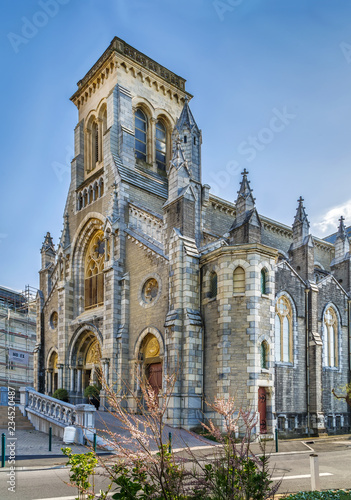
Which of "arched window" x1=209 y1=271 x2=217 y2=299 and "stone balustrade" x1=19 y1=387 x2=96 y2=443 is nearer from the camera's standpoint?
"stone balustrade" x1=19 y1=387 x2=96 y2=443

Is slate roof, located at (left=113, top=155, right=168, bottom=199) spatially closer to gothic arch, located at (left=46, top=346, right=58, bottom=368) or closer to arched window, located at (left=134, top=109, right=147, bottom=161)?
arched window, located at (left=134, top=109, right=147, bottom=161)

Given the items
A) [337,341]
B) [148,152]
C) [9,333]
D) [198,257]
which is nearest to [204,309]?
[198,257]

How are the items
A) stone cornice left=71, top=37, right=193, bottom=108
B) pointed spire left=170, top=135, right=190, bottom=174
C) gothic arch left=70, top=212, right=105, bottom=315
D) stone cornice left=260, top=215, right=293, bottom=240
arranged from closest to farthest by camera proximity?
1. pointed spire left=170, top=135, right=190, bottom=174
2. gothic arch left=70, top=212, right=105, bottom=315
3. stone cornice left=71, top=37, right=193, bottom=108
4. stone cornice left=260, top=215, right=293, bottom=240

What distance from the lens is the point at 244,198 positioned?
20.9 metres

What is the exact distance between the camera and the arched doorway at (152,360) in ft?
65.4

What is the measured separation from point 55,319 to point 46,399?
11844 mm

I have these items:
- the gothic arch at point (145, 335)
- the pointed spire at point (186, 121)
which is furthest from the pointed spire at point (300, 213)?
A: the gothic arch at point (145, 335)

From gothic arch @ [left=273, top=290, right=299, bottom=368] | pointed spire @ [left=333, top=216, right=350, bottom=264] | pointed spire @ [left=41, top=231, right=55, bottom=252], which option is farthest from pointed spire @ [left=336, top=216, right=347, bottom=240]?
pointed spire @ [left=41, top=231, right=55, bottom=252]

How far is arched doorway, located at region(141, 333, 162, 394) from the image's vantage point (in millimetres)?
19938

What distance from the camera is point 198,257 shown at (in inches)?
747

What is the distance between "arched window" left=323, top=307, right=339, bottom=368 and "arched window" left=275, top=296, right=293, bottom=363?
3.33m

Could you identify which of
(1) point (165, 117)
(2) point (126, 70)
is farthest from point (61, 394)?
(2) point (126, 70)

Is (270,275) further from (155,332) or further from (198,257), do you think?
(155,332)

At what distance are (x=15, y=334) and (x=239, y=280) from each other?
24.3m
